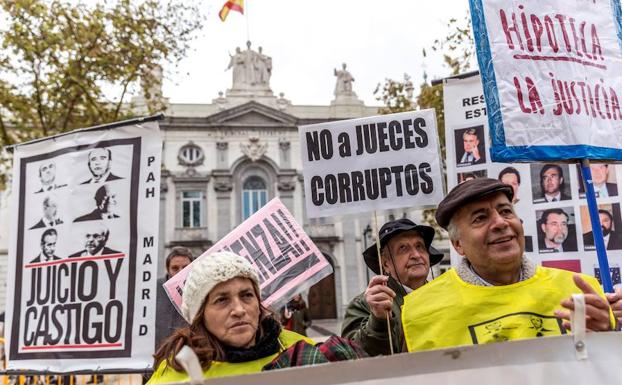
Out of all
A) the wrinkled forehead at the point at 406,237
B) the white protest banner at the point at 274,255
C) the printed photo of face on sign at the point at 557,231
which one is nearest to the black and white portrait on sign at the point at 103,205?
the white protest banner at the point at 274,255

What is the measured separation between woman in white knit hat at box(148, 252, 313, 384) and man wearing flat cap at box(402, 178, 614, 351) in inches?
21.7

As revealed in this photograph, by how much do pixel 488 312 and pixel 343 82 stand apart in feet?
92.8

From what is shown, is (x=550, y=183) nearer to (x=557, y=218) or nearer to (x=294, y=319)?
(x=557, y=218)

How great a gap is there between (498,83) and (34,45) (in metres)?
9.36

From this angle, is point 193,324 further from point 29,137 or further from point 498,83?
point 29,137

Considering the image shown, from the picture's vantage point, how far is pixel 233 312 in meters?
2.07

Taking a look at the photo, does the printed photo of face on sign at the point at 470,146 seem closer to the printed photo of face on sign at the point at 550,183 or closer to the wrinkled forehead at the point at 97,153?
the printed photo of face on sign at the point at 550,183

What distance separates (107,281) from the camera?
3.22 metres

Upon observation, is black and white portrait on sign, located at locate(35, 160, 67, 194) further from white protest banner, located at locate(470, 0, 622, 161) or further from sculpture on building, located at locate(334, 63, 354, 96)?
sculpture on building, located at locate(334, 63, 354, 96)

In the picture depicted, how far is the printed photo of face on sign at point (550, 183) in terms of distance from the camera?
12.5 feet

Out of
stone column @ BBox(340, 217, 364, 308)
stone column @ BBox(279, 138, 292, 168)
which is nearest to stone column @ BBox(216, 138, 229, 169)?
stone column @ BBox(279, 138, 292, 168)

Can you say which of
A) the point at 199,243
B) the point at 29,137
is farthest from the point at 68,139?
the point at 199,243

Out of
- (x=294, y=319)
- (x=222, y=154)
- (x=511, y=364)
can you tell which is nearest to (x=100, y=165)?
(x=511, y=364)

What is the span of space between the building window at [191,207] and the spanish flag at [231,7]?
60.7 ft
